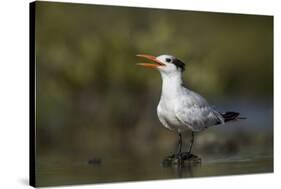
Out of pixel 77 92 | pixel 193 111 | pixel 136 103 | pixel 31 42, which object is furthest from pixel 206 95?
pixel 31 42

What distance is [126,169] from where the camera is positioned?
693 centimetres

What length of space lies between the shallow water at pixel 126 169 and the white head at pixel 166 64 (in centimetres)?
84

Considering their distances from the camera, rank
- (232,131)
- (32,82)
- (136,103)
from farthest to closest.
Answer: (232,131) → (136,103) → (32,82)

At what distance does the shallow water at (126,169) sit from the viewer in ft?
21.6

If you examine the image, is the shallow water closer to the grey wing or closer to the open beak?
the grey wing

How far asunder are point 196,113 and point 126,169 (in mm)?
917

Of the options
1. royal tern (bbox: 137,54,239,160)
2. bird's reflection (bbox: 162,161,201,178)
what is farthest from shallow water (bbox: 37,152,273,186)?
royal tern (bbox: 137,54,239,160)

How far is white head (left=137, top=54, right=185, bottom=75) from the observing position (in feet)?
23.3

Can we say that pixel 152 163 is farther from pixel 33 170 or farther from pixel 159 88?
pixel 33 170

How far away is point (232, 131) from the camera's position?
7.56m

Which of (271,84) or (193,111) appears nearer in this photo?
(193,111)

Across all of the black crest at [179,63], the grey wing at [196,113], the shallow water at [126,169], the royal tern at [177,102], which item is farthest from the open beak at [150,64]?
the shallow water at [126,169]

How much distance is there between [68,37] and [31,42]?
0.34m

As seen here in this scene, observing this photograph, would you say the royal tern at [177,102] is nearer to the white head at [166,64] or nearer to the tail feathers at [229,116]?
the white head at [166,64]
